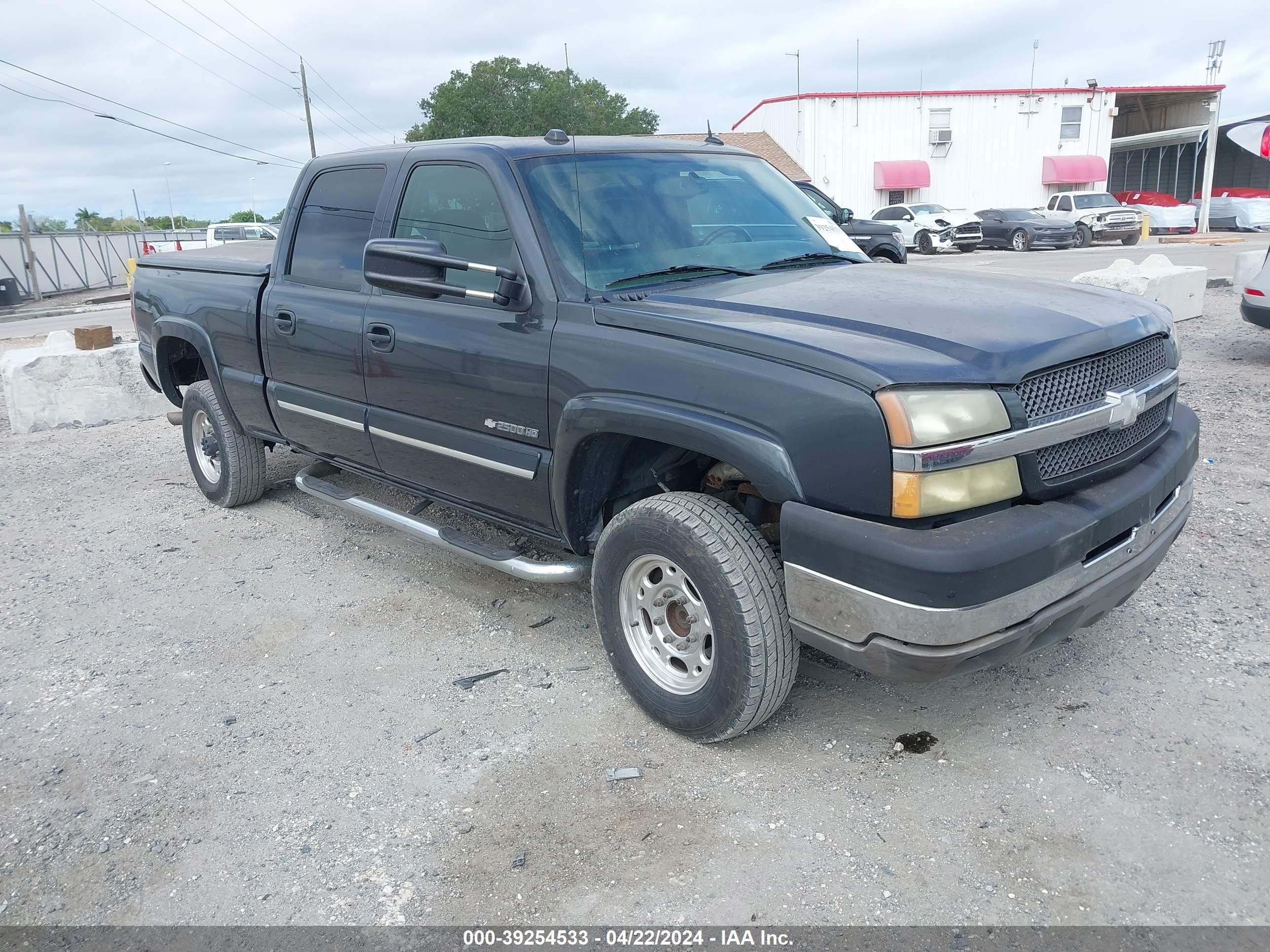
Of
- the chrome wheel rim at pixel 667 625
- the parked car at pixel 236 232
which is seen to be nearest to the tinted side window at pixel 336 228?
the chrome wheel rim at pixel 667 625

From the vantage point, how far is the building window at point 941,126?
131ft

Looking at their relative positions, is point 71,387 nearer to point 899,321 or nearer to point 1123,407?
point 899,321

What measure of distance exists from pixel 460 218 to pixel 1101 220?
28.4m

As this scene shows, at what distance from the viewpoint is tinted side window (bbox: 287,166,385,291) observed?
4254 millimetres

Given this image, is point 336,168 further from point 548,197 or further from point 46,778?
point 46,778

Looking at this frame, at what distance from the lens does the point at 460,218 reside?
3.77 meters

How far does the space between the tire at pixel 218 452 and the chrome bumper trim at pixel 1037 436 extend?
166 inches

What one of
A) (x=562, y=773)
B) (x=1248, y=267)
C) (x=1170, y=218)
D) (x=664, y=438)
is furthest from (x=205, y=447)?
(x=1170, y=218)

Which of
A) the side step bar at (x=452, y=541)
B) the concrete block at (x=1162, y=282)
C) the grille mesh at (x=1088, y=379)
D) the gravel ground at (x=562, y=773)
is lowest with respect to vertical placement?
the gravel ground at (x=562, y=773)

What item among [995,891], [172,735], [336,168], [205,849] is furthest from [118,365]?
[995,891]

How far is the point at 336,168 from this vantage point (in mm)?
4535

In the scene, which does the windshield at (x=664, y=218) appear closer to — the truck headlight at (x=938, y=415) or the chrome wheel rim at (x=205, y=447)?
the truck headlight at (x=938, y=415)

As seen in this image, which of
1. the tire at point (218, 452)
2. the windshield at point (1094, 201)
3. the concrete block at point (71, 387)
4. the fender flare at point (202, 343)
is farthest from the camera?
the windshield at point (1094, 201)

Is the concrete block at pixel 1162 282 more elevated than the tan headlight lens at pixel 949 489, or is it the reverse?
the tan headlight lens at pixel 949 489
